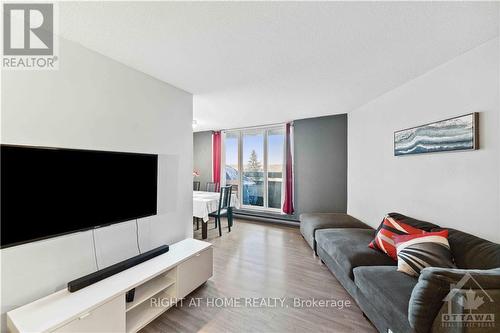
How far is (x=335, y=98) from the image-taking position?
10.4 feet

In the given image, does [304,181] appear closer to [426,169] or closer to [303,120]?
[303,120]

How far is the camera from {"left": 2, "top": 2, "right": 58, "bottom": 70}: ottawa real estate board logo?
1367mm

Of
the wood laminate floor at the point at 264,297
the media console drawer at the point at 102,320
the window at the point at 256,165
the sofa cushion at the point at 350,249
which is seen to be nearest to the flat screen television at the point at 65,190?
the media console drawer at the point at 102,320

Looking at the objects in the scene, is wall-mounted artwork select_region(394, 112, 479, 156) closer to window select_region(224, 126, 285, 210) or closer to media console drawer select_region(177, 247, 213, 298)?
media console drawer select_region(177, 247, 213, 298)

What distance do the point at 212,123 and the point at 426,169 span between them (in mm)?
4055

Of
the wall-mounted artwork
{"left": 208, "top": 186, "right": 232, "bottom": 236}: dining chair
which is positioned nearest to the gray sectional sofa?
the wall-mounted artwork

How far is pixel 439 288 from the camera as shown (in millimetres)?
1163

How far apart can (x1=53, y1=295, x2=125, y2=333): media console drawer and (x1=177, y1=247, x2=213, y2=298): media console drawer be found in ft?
1.86

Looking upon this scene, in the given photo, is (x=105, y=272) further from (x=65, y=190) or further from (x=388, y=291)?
(x=388, y=291)

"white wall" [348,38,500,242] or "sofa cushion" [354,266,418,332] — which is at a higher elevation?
"white wall" [348,38,500,242]

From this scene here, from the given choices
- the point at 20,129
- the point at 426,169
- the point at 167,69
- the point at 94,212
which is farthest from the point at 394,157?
the point at 20,129

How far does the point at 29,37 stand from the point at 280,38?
1.90 meters

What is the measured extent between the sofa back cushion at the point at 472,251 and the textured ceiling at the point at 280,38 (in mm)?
1638

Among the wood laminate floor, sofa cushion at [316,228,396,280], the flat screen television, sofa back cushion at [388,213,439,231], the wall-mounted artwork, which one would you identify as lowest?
the wood laminate floor
